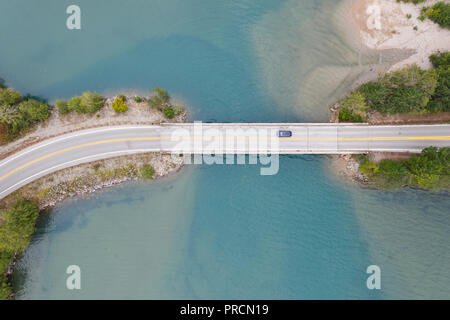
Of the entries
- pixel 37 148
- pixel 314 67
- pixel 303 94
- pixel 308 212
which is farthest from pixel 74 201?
pixel 314 67

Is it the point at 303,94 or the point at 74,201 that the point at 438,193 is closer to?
the point at 303,94

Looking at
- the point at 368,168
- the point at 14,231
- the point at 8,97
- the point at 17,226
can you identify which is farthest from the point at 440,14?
the point at 14,231

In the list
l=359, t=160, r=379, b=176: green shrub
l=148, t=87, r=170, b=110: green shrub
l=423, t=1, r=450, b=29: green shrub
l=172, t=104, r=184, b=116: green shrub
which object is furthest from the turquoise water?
l=423, t=1, r=450, b=29: green shrub

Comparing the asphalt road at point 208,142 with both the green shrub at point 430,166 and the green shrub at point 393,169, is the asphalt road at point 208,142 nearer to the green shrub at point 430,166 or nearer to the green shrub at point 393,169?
the green shrub at point 393,169

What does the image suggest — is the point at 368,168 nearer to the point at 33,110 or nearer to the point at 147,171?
Answer: the point at 147,171

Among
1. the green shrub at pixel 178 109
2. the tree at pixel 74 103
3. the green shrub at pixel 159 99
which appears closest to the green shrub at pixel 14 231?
the tree at pixel 74 103

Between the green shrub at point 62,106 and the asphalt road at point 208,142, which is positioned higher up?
the green shrub at point 62,106
